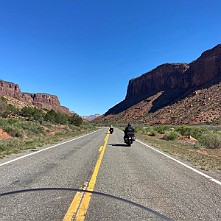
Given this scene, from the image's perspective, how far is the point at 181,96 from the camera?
463 ft

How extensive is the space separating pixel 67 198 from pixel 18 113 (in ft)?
203

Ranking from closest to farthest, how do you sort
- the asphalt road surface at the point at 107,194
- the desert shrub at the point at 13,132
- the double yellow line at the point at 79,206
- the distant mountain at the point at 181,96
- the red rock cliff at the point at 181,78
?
the double yellow line at the point at 79,206 → the asphalt road surface at the point at 107,194 → the desert shrub at the point at 13,132 → the distant mountain at the point at 181,96 → the red rock cliff at the point at 181,78

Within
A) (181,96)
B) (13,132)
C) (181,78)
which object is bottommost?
(13,132)

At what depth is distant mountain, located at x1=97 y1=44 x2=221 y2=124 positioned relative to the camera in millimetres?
104400

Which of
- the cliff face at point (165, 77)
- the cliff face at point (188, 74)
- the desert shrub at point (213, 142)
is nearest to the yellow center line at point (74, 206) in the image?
the desert shrub at point (213, 142)

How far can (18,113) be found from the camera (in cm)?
6500

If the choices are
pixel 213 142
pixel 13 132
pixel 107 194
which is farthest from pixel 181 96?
pixel 107 194

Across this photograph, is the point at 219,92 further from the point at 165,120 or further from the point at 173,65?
the point at 173,65

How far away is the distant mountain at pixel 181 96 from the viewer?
343 feet

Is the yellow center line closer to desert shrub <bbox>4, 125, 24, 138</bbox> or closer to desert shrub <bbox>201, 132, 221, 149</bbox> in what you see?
desert shrub <bbox>201, 132, 221, 149</bbox>

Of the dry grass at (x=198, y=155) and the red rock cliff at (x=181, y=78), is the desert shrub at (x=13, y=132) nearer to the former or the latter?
the dry grass at (x=198, y=155)

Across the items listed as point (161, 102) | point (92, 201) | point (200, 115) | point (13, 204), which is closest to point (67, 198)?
point (92, 201)

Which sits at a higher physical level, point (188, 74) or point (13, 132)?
point (188, 74)

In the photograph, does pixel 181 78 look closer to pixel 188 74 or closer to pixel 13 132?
pixel 188 74
